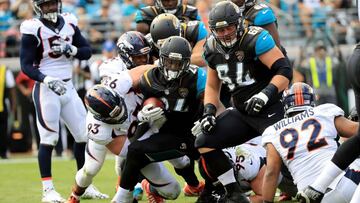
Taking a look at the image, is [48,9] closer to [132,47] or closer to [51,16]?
[51,16]

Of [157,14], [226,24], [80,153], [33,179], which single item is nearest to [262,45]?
[226,24]

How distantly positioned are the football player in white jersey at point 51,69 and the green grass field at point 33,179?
0.55 metres

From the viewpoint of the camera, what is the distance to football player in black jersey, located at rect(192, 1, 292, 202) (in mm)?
7070

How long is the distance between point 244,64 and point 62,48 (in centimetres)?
249

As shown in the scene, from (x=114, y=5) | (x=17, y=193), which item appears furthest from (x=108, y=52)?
(x=17, y=193)

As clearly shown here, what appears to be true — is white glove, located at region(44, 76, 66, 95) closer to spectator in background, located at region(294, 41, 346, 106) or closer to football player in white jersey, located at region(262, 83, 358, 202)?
football player in white jersey, located at region(262, 83, 358, 202)

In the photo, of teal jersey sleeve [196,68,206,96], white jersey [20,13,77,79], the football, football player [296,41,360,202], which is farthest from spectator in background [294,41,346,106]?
football player [296,41,360,202]

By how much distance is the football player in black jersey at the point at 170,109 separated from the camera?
23.8ft

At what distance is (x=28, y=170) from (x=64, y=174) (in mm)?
845

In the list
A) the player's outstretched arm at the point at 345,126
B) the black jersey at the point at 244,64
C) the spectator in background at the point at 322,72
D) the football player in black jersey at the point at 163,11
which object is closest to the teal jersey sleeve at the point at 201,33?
the football player in black jersey at the point at 163,11

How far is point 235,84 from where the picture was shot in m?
7.29

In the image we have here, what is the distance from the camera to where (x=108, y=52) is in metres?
14.1

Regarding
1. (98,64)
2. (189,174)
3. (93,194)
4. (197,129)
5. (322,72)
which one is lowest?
(322,72)

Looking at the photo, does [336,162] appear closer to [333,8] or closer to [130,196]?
[130,196]
